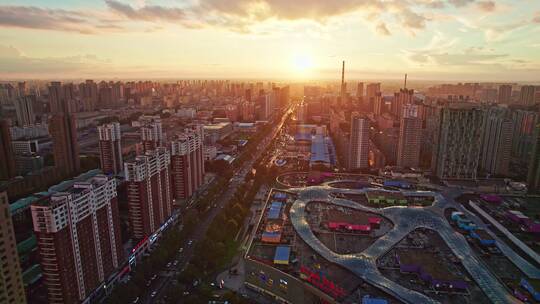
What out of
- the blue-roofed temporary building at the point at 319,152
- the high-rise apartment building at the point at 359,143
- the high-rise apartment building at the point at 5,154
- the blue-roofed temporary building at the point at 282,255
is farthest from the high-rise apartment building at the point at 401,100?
the high-rise apartment building at the point at 5,154

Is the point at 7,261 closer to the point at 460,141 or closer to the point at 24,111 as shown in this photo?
the point at 460,141

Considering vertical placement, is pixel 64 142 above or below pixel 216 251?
above

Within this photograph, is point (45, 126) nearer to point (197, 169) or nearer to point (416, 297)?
point (197, 169)

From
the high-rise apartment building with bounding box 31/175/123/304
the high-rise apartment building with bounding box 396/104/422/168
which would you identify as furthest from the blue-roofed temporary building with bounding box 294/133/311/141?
the high-rise apartment building with bounding box 31/175/123/304

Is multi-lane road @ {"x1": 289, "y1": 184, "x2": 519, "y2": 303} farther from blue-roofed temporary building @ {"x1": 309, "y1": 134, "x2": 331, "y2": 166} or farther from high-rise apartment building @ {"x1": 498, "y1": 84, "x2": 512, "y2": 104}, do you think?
high-rise apartment building @ {"x1": 498, "y1": 84, "x2": 512, "y2": 104}

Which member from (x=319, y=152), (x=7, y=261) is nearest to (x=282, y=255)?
(x=7, y=261)

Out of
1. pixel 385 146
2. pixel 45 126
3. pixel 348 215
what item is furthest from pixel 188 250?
pixel 45 126

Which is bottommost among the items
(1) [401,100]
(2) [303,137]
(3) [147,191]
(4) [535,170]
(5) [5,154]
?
(2) [303,137]
